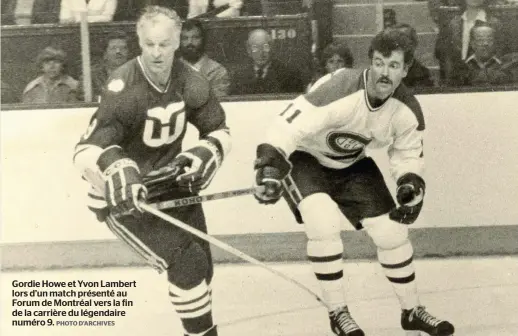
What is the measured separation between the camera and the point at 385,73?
2209 mm

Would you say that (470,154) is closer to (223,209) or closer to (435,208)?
(435,208)

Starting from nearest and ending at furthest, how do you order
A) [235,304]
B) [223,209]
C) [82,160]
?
[82,160] → [235,304] → [223,209]

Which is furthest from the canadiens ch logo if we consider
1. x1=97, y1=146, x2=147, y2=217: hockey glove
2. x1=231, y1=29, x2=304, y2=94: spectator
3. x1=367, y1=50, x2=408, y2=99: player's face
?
x1=97, y1=146, x2=147, y2=217: hockey glove

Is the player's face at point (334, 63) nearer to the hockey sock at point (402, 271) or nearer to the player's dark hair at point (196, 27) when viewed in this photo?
the player's dark hair at point (196, 27)

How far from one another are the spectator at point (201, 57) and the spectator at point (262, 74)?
0.05 metres

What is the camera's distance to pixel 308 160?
235 centimetres

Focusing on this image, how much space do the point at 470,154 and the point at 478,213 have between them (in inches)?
7.0

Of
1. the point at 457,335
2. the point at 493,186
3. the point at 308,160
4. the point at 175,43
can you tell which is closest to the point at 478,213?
the point at 493,186

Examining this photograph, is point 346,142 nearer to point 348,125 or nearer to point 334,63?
point 348,125

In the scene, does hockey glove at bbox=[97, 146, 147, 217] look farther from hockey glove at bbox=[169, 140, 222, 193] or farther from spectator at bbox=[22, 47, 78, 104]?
spectator at bbox=[22, 47, 78, 104]

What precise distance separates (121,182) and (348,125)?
1.87 feet

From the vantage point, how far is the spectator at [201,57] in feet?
8.27

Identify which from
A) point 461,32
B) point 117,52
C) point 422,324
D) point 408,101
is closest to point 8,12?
point 117,52

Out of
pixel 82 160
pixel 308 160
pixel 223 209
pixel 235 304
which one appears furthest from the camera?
pixel 223 209
